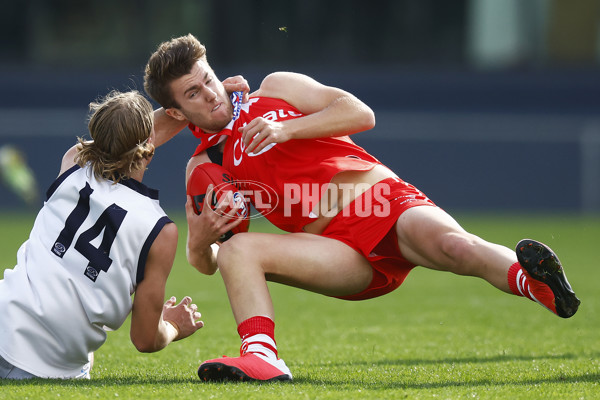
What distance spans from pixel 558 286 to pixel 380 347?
152 centimetres

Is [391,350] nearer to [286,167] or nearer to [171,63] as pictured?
[286,167]

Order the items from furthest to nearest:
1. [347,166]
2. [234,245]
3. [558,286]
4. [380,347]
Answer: [380,347] < [347,166] < [234,245] < [558,286]

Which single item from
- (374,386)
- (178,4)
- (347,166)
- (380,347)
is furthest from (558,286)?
(178,4)

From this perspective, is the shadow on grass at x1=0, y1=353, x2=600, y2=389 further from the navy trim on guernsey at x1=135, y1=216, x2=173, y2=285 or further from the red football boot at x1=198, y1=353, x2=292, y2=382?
the navy trim on guernsey at x1=135, y1=216, x2=173, y2=285

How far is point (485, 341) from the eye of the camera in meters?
4.47

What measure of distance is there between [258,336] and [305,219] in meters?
0.68

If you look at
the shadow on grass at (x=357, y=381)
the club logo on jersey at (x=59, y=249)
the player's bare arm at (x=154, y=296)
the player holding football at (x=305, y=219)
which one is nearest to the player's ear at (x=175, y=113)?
the player holding football at (x=305, y=219)

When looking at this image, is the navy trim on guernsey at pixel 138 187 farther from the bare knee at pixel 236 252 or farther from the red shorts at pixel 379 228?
the red shorts at pixel 379 228

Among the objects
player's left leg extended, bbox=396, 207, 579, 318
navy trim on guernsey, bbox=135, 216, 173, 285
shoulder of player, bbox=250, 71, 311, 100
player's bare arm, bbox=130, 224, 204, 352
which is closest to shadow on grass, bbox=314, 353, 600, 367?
player's left leg extended, bbox=396, 207, 579, 318

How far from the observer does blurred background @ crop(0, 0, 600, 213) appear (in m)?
14.2

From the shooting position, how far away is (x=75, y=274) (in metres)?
2.87

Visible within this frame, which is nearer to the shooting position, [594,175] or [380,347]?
[380,347]

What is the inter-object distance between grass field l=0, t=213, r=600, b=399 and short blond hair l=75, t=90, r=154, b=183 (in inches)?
29.0

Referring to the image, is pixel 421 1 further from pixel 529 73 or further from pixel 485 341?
pixel 485 341
